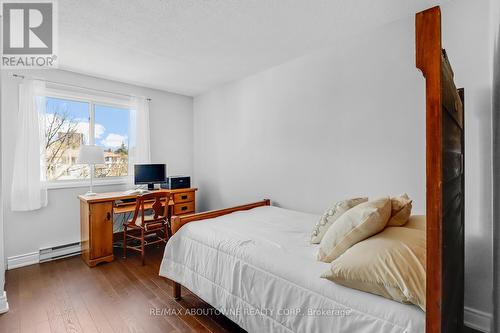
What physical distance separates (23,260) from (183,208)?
1.97 meters

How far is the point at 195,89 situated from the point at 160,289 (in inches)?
122

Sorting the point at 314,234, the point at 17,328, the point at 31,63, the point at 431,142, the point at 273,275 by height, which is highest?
the point at 31,63

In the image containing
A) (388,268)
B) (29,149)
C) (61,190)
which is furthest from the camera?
(61,190)

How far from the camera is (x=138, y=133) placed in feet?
12.9

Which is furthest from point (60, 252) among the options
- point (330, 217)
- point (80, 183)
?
point (330, 217)

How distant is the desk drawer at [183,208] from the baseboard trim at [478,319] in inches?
133

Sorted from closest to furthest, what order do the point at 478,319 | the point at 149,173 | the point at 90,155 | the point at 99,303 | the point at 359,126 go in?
the point at 478,319 → the point at 99,303 → the point at 359,126 → the point at 90,155 → the point at 149,173

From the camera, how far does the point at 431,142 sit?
2.62 ft

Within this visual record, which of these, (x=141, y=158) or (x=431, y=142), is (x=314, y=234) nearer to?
(x=431, y=142)

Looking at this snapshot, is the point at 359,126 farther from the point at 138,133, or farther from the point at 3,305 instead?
the point at 3,305

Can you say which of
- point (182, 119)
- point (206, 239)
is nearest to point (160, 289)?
point (206, 239)

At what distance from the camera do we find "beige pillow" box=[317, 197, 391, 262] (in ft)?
4.46

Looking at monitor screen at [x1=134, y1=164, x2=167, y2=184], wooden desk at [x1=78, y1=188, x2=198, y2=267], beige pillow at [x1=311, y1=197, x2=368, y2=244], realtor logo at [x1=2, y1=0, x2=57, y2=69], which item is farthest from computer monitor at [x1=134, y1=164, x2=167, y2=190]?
beige pillow at [x1=311, y1=197, x2=368, y2=244]

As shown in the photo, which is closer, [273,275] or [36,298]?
[273,275]
